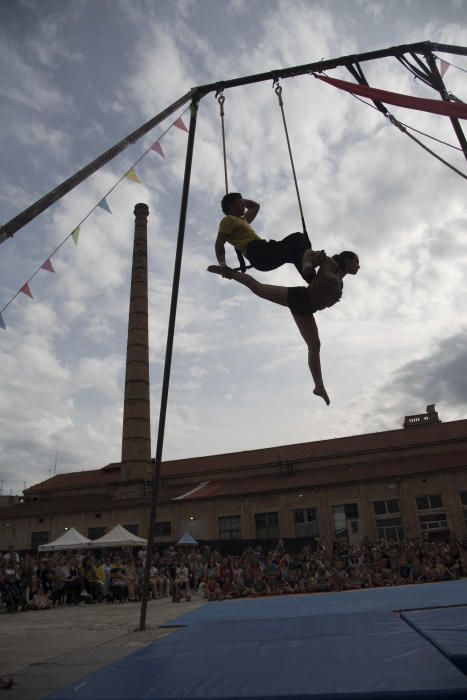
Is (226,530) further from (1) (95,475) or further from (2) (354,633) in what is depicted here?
(2) (354,633)

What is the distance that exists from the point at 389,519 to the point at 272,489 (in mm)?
6849

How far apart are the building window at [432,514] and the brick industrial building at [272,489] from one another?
0.05m

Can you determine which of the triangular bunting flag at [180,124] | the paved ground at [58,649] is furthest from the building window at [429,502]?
the triangular bunting flag at [180,124]

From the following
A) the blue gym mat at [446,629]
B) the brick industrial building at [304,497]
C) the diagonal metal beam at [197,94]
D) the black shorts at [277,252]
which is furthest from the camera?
the brick industrial building at [304,497]

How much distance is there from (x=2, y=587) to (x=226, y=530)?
61.4 ft

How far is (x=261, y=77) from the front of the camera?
276 inches

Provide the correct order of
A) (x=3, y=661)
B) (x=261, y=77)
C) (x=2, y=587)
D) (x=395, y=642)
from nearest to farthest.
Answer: (x=395, y=642), (x=3, y=661), (x=261, y=77), (x=2, y=587)

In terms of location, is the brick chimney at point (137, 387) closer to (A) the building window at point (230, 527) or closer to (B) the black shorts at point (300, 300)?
(A) the building window at point (230, 527)

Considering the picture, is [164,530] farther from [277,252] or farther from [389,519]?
[277,252]

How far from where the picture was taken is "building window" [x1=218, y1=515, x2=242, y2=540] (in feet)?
102

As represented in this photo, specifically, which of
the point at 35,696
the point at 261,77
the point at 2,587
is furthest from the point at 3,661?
the point at 2,587

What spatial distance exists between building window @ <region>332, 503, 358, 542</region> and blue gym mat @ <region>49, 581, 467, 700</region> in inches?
958

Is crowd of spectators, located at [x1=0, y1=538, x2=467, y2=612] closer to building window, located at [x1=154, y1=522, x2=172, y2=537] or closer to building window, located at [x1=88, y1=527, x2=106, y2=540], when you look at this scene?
building window, located at [x1=154, y1=522, x2=172, y2=537]

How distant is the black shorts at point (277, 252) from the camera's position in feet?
16.5
